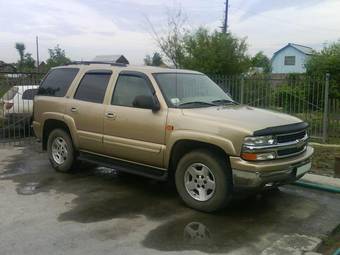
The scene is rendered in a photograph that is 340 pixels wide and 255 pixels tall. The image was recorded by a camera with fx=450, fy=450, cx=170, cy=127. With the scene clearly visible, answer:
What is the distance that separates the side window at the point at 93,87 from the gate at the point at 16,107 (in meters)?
4.23

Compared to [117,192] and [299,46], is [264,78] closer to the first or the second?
[117,192]

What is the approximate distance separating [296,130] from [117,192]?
2.78 meters

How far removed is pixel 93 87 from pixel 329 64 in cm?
1421

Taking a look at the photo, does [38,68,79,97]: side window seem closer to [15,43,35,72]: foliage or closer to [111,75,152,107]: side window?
[111,75,152,107]: side window

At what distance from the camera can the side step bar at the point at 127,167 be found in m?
6.34

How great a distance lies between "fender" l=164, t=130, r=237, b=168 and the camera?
17.9 ft

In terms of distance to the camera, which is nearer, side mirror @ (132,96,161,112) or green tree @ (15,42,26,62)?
side mirror @ (132,96,161,112)

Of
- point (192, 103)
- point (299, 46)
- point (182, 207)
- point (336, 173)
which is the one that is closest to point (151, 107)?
point (192, 103)

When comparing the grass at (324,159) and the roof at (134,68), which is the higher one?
the roof at (134,68)

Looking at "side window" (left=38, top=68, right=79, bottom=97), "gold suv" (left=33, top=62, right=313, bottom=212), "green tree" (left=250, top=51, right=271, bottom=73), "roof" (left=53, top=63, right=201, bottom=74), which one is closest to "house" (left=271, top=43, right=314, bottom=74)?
"green tree" (left=250, top=51, right=271, bottom=73)

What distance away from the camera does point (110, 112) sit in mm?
6879

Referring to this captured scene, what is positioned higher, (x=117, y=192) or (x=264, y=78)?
(x=264, y=78)

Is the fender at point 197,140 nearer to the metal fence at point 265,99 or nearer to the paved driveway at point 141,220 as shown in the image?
the paved driveway at point 141,220

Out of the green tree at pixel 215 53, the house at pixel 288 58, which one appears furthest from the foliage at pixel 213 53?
the house at pixel 288 58
